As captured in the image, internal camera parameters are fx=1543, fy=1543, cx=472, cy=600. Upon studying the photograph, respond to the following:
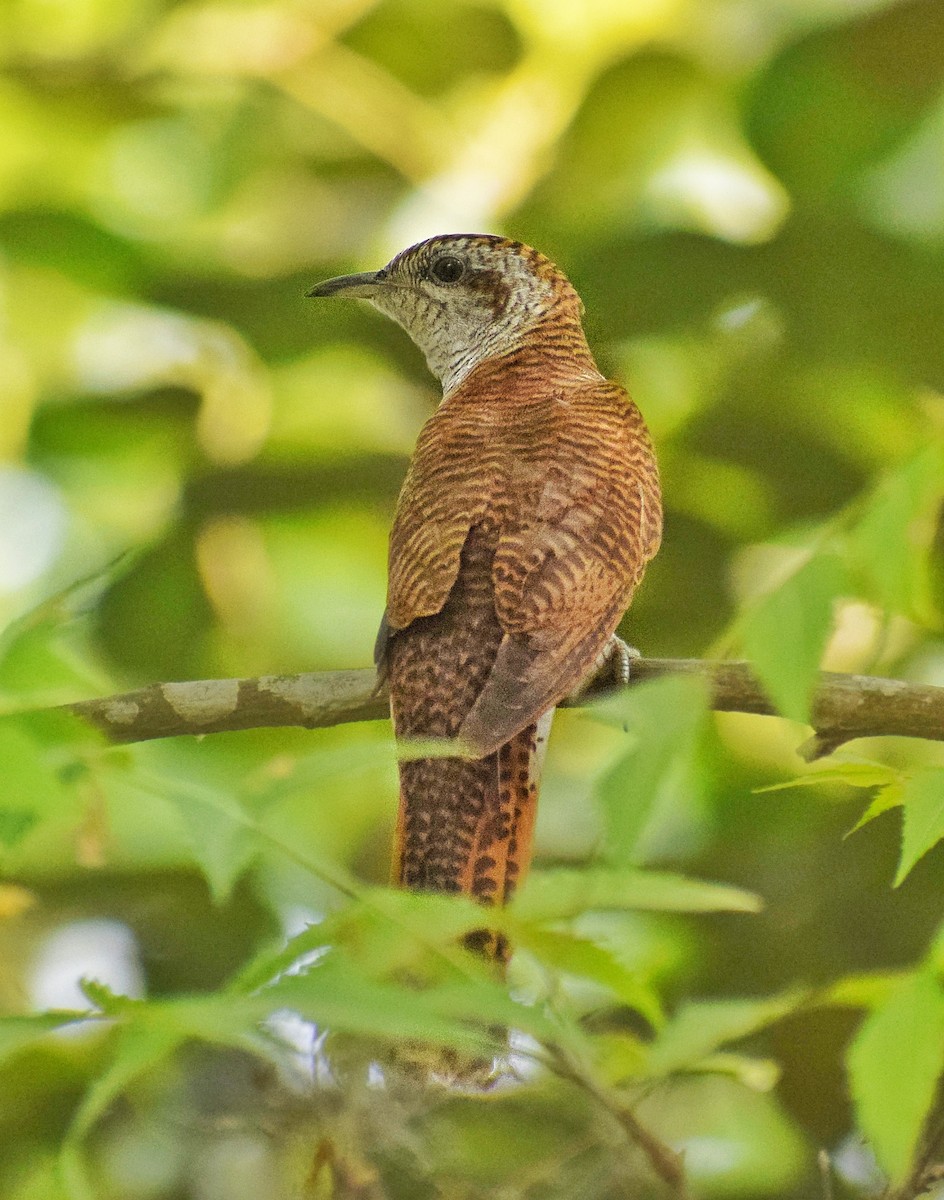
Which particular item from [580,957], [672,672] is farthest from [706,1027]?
[672,672]

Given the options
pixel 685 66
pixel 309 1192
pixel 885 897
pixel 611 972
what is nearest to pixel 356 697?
pixel 309 1192

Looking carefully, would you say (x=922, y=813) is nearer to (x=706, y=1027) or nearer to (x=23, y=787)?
(x=706, y=1027)

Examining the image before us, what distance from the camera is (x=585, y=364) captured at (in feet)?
9.72

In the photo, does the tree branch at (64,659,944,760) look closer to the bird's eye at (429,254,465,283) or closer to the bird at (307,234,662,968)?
the bird at (307,234,662,968)

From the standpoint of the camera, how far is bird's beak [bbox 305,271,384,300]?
122 inches

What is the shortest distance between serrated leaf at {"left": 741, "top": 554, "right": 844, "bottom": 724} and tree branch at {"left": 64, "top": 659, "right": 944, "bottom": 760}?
1.06 m

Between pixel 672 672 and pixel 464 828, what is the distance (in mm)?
501

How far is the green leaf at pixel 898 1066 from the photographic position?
968 millimetres

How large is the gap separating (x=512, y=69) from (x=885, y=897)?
2.31 metres

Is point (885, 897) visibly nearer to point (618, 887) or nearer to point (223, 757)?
point (223, 757)

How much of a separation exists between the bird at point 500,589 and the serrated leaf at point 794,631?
642mm

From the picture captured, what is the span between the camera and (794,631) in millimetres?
1117

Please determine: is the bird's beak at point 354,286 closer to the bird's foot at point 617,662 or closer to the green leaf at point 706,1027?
the bird's foot at point 617,662

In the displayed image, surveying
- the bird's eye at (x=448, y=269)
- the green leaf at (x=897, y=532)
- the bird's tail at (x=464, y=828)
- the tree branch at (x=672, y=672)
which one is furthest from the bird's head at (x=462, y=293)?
the green leaf at (x=897, y=532)
